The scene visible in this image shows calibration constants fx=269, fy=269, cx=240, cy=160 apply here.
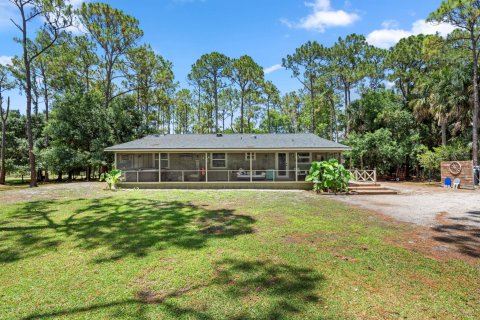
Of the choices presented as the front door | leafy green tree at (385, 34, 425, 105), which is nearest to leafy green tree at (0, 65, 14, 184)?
the front door

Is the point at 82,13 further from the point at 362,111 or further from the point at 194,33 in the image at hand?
the point at 362,111

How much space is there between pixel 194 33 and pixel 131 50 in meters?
10.1

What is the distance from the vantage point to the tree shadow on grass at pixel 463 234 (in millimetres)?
5526

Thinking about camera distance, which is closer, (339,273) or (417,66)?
(339,273)

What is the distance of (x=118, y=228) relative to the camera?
23.5 feet

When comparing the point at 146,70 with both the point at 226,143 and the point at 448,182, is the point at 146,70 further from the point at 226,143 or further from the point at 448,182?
the point at 448,182

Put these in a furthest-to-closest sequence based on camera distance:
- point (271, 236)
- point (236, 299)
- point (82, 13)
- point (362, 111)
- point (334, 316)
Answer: point (362, 111) < point (82, 13) < point (271, 236) < point (236, 299) < point (334, 316)

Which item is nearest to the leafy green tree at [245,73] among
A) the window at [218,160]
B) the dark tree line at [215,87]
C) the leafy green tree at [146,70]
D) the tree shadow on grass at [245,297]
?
the dark tree line at [215,87]

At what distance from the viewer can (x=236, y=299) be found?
11.6 feet

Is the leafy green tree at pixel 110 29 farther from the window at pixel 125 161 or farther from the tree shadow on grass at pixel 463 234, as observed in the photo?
the tree shadow on grass at pixel 463 234

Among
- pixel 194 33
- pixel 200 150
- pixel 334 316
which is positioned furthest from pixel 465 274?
pixel 194 33

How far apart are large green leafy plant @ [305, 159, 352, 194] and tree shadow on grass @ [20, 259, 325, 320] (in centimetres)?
1056

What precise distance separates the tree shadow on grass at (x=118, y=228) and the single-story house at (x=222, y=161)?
23.2 feet

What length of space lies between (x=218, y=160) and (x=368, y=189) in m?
9.76
